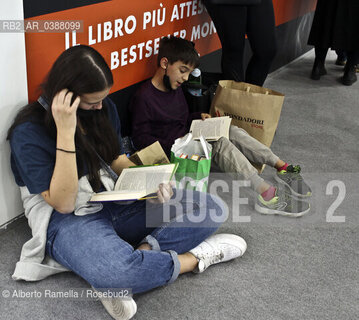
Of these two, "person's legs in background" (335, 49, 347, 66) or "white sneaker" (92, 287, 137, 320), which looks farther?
"person's legs in background" (335, 49, 347, 66)

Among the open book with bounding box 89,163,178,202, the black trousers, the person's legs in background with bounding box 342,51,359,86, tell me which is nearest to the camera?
the open book with bounding box 89,163,178,202

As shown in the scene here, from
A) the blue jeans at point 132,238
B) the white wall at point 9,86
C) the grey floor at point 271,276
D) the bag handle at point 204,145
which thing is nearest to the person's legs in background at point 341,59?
Answer: the grey floor at point 271,276

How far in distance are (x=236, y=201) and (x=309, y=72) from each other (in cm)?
233

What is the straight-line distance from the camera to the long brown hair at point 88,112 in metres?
1.38

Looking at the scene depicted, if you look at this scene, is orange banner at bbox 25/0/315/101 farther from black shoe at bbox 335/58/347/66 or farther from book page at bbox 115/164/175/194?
black shoe at bbox 335/58/347/66

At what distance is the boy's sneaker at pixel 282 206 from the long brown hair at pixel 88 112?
2.46 feet

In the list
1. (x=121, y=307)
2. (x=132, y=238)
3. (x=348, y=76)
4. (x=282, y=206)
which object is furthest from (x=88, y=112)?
(x=348, y=76)

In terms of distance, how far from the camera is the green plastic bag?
1972mm

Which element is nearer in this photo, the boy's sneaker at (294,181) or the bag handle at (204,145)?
the bag handle at (204,145)

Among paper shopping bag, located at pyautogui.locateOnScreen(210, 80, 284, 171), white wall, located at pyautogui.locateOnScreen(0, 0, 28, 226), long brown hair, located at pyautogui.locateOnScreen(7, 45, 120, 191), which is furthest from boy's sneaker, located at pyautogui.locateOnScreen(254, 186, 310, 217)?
white wall, located at pyautogui.locateOnScreen(0, 0, 28, 226)

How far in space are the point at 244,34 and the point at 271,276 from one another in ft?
4.44

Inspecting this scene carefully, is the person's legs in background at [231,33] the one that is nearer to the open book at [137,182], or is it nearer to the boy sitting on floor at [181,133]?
the boy sitting on floor at [181,133]

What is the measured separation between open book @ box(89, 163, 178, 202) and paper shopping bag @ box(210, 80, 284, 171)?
773 mm

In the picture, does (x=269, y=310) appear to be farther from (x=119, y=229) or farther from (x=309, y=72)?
(x=309, y=72)
